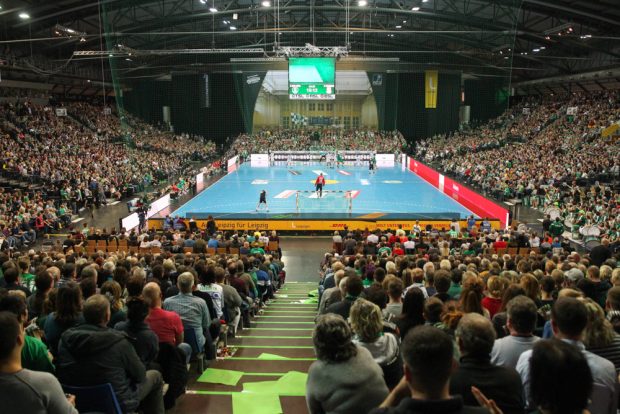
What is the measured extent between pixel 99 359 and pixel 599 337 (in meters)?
3.20

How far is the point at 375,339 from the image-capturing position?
3508mm

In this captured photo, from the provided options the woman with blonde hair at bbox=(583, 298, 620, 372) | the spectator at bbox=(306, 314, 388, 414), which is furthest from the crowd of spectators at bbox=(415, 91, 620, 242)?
the spectator at bbox=(306, 314, 388, 414)

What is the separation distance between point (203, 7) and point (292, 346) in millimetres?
31388

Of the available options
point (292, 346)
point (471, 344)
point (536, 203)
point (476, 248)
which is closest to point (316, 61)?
point (536, 203)

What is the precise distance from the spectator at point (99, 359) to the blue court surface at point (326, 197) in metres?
16.7

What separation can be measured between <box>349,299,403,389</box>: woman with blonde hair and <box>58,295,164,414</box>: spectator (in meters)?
1.49

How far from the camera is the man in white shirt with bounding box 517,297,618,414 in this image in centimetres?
284

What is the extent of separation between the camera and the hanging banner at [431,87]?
153 feet

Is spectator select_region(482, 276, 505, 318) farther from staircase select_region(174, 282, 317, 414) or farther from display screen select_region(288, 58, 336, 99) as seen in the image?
display screen select_region(288, 58, 336, 99)

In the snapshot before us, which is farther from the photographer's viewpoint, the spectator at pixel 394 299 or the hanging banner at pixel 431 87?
the hanging banner at pixel 431 87

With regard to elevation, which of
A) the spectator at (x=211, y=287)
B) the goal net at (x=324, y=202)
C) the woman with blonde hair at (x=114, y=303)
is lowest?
the goal net at (x=324, y=202)

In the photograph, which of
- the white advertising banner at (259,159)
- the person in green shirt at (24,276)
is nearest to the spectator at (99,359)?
the person in green shirt at (24,276)

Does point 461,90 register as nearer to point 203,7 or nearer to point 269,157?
point 269,157

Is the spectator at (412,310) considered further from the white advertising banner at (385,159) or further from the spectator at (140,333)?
the white advertising banner at (385,159)
